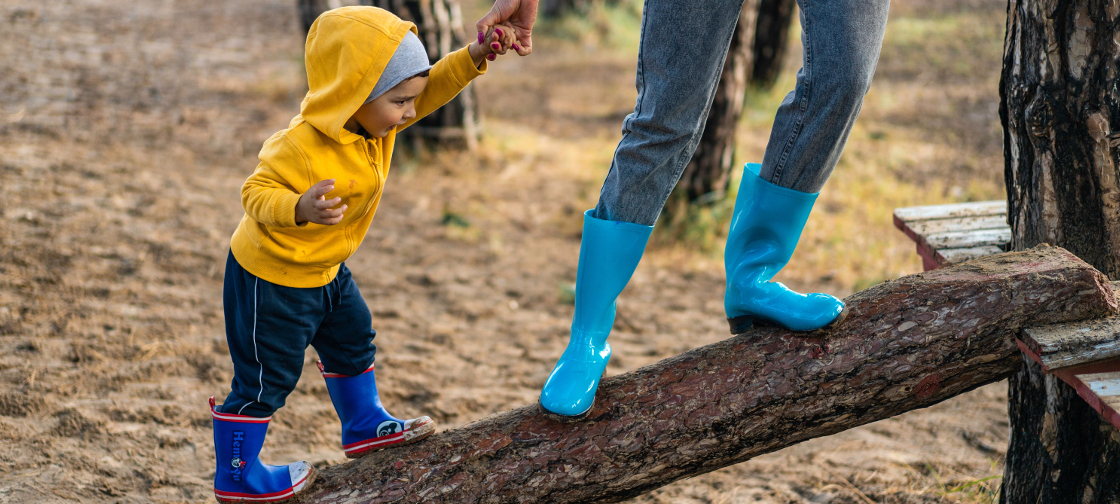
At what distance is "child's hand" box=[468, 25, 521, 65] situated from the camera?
185 cm

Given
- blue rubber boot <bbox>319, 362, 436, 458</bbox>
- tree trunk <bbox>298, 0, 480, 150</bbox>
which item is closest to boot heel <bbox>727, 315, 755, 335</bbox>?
blue rubber boot <bbox>319, 362, 436, 458</bbox>

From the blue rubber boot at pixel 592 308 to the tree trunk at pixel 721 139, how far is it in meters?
2.90

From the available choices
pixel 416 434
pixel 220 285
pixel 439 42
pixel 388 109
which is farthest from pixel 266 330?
pixel 439 42

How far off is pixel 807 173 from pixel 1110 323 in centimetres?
77

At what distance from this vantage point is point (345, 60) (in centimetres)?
172

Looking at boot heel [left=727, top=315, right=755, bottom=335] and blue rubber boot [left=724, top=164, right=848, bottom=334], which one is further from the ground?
blue rubber boot [left=724, top=164, right=848, bottom=334]

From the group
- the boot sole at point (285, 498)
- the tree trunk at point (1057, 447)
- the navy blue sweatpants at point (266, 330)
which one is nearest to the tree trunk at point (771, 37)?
the tree trunk at point (1057, 447)

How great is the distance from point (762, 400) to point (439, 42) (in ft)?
13.7

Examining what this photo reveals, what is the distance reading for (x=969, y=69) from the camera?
8031 mm

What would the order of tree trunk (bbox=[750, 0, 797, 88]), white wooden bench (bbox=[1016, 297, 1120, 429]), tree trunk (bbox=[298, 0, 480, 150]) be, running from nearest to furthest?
white wooden bench (bbox=[1016, 297, 1120, 429]) → tree trunk (bbox=[298, 0, 480, 150]) → tree trunk (bbox=[750, 0, 797, 88])

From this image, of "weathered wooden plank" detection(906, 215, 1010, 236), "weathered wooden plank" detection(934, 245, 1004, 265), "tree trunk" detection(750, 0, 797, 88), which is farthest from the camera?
"tree trunk" detection(750, 0, 797, 88)

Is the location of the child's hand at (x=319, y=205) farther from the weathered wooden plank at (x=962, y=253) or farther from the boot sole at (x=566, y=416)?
the weathered wooden plank at (x=962, y=253)

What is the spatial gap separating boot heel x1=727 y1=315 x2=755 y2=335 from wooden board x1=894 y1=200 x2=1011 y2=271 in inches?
25.0

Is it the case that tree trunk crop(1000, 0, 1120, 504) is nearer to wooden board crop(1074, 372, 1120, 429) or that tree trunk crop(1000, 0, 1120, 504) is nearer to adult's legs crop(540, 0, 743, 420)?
wooden board crop(1074, 372, 1120, 429)
